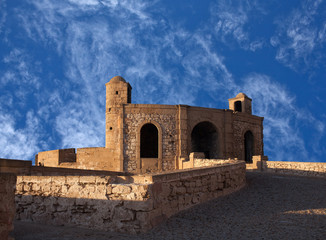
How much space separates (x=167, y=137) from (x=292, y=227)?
49.3 feet

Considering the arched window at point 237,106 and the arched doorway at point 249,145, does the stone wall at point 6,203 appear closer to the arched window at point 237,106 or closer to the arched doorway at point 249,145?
the arched doorway at point 249,145

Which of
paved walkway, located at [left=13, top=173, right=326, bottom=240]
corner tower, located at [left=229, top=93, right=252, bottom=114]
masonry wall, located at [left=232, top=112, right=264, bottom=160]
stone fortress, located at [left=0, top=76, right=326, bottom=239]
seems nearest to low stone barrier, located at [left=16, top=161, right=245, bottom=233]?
stone fortress, located at [left=0, top=76, right=326, bottom=239]

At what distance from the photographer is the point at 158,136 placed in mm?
20188

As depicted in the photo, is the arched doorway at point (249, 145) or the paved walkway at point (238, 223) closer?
the paved walkway at point (238, 223)

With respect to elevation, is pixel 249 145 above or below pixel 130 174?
above

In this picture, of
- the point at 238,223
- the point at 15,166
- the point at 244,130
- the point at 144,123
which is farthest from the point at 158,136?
the point at 238,223

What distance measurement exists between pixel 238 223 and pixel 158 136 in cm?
1463

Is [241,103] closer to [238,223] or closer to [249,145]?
[249,145]

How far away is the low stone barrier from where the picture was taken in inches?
203

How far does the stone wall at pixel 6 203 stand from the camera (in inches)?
149

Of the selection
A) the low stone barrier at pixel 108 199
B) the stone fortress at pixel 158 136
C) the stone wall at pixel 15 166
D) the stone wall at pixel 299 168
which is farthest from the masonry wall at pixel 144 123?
the low stone barrier at pixel 108 199

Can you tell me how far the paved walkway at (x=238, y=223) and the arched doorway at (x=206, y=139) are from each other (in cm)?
1413

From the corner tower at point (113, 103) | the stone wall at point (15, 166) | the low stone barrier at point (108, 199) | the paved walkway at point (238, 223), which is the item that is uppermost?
the corner tower at point (113, 103)

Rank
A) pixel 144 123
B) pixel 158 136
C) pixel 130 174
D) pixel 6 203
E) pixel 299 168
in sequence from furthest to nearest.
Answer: pixel 158 136 < pixel 144 123 < pixel 299 168 < pixel 130 174 < pixel 6 203
